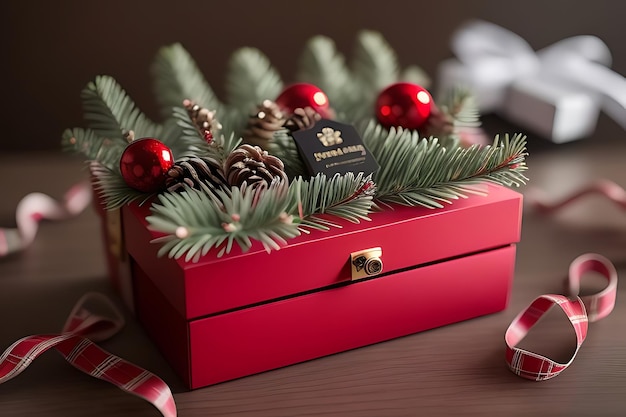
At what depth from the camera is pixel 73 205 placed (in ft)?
3.27

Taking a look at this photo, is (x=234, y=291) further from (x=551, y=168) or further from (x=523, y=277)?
(x=551, y=168)

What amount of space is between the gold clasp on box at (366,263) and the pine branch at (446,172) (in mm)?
59

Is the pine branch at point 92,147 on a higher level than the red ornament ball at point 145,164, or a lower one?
lower

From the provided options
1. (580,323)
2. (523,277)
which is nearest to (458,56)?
(523,277)

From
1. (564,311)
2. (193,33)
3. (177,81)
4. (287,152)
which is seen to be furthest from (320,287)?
(193,33)

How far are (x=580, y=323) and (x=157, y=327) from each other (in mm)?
385

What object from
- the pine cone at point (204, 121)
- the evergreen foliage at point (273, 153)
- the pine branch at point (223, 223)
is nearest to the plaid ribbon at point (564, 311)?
the evergreen foliage at point (273, 153)

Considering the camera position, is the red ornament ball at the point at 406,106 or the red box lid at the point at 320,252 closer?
the red box lid at the point at 320,252

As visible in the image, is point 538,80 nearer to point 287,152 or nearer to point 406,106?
point 406,106

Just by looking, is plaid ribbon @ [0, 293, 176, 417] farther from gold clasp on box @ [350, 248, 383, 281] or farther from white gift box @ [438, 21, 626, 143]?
white gift box @ [438, 21, 626, 143]

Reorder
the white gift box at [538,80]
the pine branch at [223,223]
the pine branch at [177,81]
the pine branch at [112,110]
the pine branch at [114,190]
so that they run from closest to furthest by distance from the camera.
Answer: the pine branch at [223,223] → the pine branch at [114,190] → the pine branch at [112,110] → the pine branch at [177,81] → the white gift box at [538,80]

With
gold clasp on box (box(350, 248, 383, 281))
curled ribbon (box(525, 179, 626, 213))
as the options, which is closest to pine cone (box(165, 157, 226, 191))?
gold clasp on box (box(350, 248, 383, 281))

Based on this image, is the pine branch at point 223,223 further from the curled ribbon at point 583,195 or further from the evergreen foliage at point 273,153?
the curled ribbon at point 583,195

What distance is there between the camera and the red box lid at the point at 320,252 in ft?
2.12
